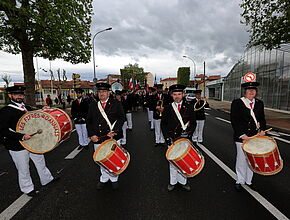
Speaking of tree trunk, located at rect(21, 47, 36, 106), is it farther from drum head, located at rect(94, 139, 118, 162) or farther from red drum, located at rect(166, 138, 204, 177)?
red drum, located at rect(166, 138, 204, 177)

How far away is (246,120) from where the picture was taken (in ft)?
9.61

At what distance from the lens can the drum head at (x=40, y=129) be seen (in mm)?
Result: 2756

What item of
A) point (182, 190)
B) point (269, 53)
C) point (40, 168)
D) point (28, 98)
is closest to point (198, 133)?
point (182, 190)

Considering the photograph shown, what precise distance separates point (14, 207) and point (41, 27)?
8.50 m

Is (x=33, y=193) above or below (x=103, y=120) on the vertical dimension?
below

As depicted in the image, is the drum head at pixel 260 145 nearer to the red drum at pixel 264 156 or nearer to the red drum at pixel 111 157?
the red drum at pixel 264 156

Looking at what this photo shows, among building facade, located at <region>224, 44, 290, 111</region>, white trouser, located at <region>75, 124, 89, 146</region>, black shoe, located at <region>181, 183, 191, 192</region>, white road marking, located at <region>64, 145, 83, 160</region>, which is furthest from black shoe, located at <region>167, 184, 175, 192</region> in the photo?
building facade, located at <region>224, 44, 290, 111</region>

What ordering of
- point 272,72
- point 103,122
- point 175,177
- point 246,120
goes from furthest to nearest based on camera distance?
point 272,72
point 103,122
point 175,177
point 246,120

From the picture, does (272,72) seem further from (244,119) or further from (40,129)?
(40,129)

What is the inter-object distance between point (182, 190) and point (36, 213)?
2533 mm

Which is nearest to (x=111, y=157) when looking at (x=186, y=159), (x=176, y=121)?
(x=186, y=159)

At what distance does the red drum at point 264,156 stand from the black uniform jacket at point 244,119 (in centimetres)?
24

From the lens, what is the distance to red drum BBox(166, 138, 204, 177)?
245cm

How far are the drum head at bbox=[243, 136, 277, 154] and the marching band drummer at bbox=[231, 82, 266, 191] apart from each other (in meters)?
0.17
